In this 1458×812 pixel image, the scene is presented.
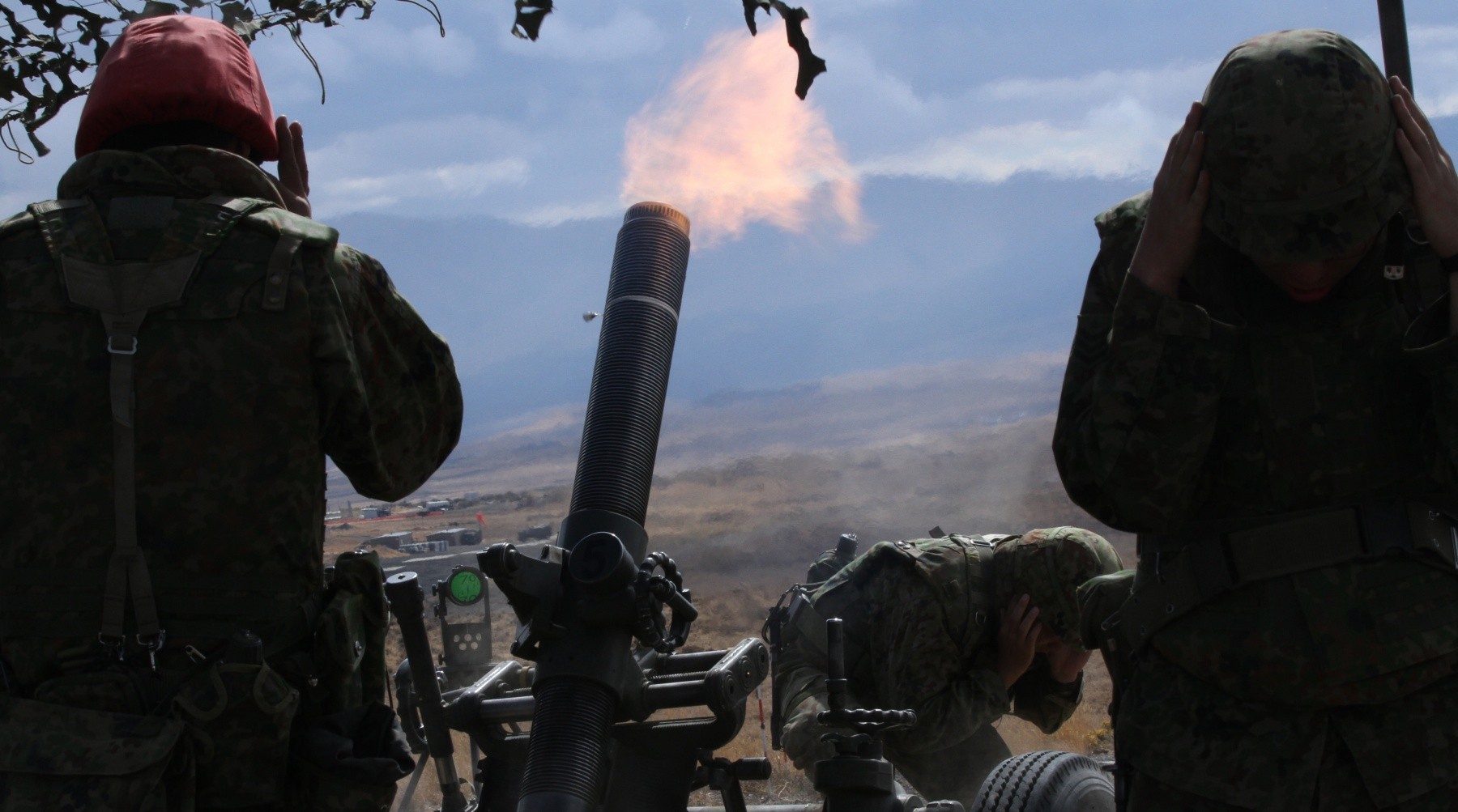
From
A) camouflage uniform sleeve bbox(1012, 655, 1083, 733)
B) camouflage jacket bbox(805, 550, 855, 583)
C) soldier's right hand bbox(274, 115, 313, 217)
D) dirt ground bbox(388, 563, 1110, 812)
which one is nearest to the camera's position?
soldier's right hand bbox(274, 115, 313, 217)

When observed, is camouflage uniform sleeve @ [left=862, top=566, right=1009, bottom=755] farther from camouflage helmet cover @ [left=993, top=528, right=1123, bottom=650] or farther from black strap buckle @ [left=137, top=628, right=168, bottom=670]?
black strap buckle @ [left=137, top=628, right=168, bottom=670]

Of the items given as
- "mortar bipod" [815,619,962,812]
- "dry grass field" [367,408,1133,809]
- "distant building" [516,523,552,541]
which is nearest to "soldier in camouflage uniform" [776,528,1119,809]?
"mortar bipod" [815,619,962,812]

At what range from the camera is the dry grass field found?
15648mm

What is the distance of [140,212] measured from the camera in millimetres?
2350

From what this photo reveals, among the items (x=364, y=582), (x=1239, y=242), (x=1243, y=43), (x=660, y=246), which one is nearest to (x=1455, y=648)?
(x=1239, y=242)

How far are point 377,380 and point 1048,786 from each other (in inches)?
89.6

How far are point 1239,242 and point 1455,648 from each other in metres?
0.75

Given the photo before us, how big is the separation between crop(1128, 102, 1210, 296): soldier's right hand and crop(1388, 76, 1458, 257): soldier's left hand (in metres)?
0.33

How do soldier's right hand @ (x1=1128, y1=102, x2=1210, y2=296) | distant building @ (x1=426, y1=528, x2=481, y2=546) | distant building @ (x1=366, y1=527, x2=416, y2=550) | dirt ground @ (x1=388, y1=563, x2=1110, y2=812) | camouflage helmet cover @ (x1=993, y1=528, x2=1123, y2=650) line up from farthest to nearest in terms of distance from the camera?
distant building @ (x1=366, y1=527, x2=416, y2=550) < distant building @ (x1=426, y1=528, x2=481, y2=546) < dirt ground @ (x1=388, y1=563, x2=1110, y2=812) < camouflage helmet cover @ (x1=993, y1=528, x2=1123, y2=650) < soldier's right hand @ (x1=1128, y1=102, x2=1210, y2=296)

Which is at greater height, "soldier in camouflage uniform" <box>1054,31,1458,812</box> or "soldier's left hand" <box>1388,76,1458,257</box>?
"soldier's left hand" <box>1388,76,1458,257</box>

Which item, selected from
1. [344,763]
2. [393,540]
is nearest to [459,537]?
[393,540]

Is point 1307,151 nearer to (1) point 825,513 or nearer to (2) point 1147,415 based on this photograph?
(2) point 1147,415

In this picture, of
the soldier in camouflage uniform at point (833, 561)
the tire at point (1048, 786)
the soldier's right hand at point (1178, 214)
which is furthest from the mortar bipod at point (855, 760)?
the soldier in camouflage uniform at point (833, 561)

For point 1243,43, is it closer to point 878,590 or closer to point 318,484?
point 318,484
